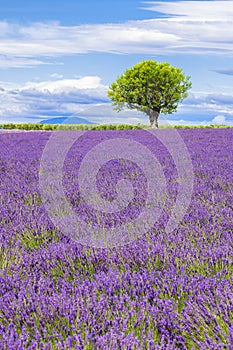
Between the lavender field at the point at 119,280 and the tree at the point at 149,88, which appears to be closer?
the lavender field at the point at 119,280

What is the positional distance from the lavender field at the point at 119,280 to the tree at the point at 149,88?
118 ft

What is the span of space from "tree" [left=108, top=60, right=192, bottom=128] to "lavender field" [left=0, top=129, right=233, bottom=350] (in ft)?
118

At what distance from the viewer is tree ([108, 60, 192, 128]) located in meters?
40.4

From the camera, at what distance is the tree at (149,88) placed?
40.4 meters

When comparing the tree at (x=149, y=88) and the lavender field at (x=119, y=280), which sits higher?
the tree at (x=149, y=88)

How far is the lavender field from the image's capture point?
1989 millimetres

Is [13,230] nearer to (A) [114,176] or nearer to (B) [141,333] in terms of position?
(B) [141,333]

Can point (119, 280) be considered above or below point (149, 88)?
below

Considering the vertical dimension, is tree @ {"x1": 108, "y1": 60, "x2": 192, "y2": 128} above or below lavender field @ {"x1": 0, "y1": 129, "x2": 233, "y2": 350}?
above

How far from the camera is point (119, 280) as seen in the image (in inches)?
99.3

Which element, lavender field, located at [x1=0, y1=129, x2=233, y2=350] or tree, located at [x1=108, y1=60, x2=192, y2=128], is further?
tree, located at [x1=108, y1=60, x2=192, y2=128]

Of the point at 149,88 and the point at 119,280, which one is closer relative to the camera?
the point at 119,280

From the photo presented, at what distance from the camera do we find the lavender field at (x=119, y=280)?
6.53 feet

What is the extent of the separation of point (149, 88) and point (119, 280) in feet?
130
